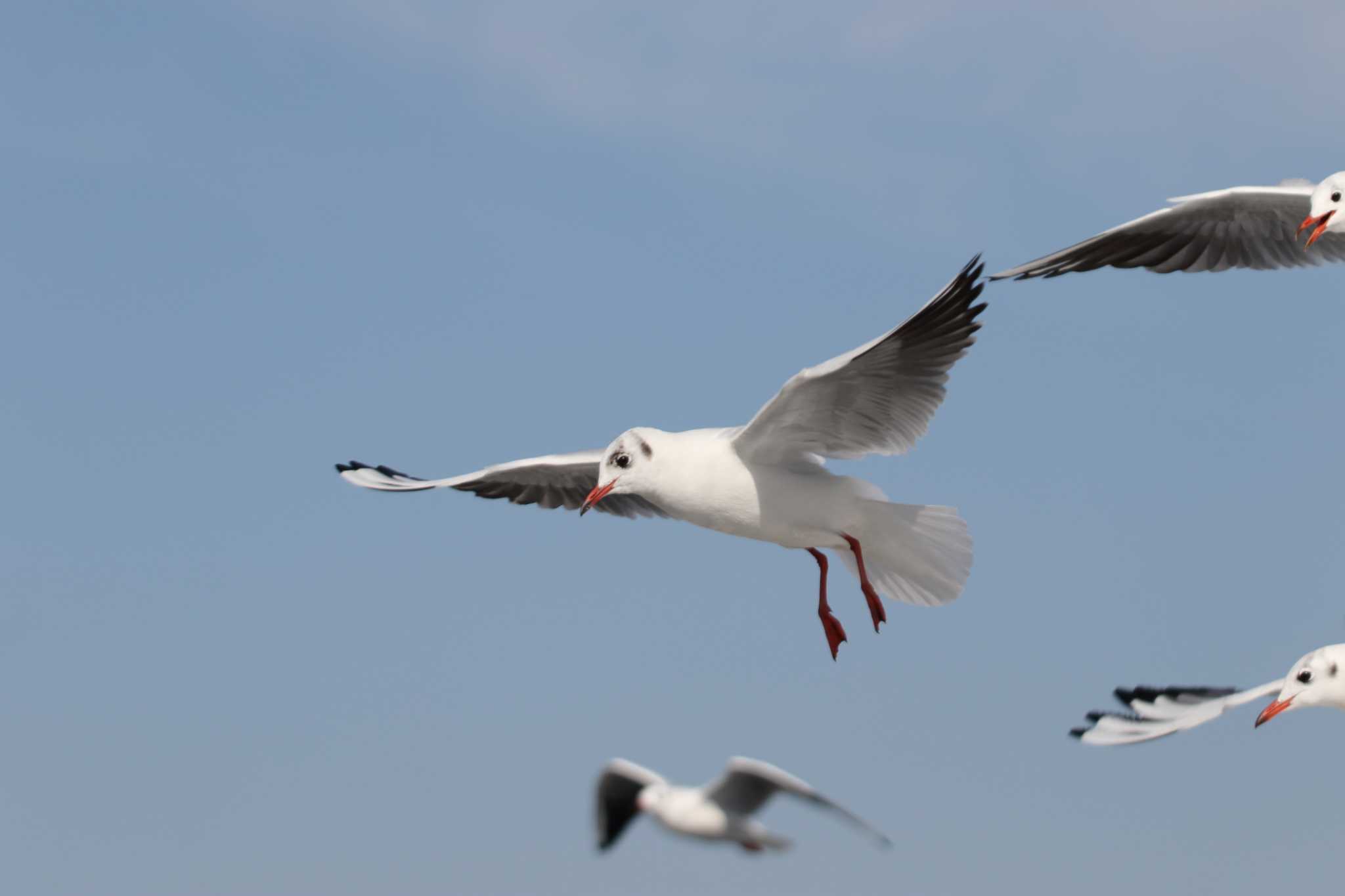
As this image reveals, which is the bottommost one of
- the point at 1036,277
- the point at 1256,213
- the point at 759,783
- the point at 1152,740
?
the point at 759,783

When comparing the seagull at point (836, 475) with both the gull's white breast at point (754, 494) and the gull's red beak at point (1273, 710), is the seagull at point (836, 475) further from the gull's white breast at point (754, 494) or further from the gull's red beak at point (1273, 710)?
the gull's red beak at point (1273, 710)

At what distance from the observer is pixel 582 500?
27.2ft

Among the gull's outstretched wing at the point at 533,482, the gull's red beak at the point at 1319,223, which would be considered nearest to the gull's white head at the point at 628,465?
the gull's outstretched wing at the point at 533,482

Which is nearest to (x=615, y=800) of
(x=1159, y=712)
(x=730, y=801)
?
(x=730, y=801)

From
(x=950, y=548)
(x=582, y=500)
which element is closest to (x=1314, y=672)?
(x=950, y=548)

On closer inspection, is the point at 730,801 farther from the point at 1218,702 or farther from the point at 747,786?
the point at 1218,702

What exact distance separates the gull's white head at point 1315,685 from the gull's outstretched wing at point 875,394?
64.5 inches

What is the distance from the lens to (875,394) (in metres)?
6.26

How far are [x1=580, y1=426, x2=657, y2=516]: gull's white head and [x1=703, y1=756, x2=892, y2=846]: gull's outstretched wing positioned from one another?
1.93 m

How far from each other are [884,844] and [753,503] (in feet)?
8.74

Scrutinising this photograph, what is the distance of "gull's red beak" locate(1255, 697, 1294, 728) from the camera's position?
6188mm

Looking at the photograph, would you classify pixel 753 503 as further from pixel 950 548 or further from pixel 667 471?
pixel 950 548

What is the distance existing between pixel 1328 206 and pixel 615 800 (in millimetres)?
4521

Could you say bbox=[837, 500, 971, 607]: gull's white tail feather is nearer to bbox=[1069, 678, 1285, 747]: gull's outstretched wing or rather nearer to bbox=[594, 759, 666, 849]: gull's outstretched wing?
bbox=[1069, 678, 1285, 747]: gull's outstretched wing
